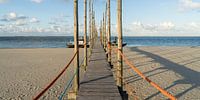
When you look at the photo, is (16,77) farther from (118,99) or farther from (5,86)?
(118,99)

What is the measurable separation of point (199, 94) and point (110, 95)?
482 centimetres

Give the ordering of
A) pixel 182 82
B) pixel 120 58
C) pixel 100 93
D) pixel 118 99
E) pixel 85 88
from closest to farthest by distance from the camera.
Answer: pixel 118 99
pixel 100 93
pixel 85 88
pixel 120 58
pixel 182 82

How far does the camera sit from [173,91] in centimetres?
988

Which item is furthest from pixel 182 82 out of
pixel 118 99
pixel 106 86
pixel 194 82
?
pixel 118 99

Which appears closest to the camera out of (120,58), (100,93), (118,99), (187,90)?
(118,99)

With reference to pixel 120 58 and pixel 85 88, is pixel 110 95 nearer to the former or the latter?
pixel 85 88

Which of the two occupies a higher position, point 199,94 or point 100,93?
point 100,93

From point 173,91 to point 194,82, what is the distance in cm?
212

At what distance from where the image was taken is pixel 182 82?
38.1 feet

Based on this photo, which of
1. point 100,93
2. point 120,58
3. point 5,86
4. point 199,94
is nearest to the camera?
point 100,93

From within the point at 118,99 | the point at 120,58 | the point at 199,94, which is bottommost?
the point at 199,94

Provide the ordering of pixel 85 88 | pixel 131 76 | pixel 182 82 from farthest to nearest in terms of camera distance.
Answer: pixel 131 76, pixel 182 82, pixel 85 88

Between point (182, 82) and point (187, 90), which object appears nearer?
point (187, 90)

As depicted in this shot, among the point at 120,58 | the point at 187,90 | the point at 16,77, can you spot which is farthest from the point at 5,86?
the point at 187,90
